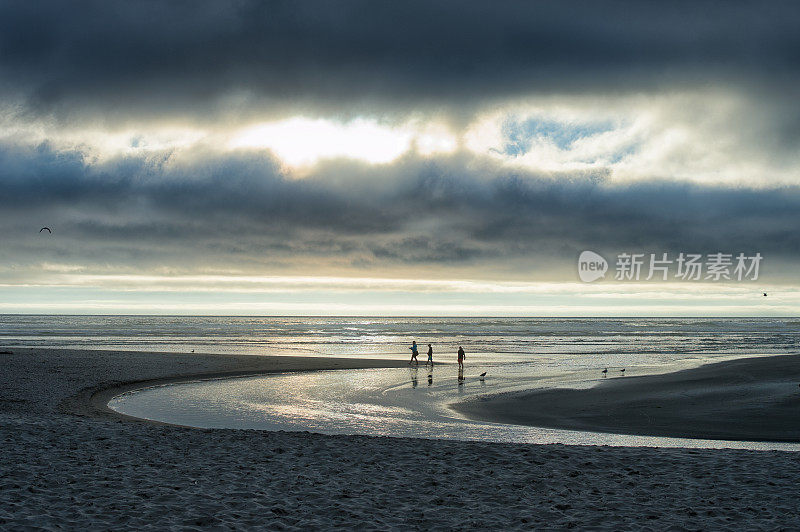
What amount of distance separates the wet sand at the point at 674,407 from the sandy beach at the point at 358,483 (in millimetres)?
6163

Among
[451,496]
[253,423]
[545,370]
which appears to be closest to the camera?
[451,496]

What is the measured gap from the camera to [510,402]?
1080 inches

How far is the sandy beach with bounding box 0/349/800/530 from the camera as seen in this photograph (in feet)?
Result: 32.2

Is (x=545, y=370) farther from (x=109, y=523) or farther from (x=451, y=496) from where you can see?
(x=109, y=523)

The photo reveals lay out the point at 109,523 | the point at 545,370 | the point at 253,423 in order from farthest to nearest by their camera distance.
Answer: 1. the point at 545,370
2. the point at 253,423
3. the point at 109,523

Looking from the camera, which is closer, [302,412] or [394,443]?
[394,443]

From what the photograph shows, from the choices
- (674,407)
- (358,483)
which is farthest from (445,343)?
(358,483)

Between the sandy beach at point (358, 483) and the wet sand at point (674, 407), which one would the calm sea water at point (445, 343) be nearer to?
the wet sand at point (674, 407)

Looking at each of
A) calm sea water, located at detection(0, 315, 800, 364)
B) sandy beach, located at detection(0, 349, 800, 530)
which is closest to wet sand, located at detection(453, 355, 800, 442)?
sandy beach, located at detection(0, 349, 800, 530)

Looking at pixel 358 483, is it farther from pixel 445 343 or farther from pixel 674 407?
pixel 445 343

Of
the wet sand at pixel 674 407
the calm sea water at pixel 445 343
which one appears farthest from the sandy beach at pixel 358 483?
the calm sea water at pixel 445 343

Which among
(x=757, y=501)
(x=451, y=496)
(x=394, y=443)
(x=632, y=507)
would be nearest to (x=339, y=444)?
(x=394, y=443)

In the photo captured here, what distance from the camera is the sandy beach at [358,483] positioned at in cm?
983

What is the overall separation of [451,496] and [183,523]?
4871mm
